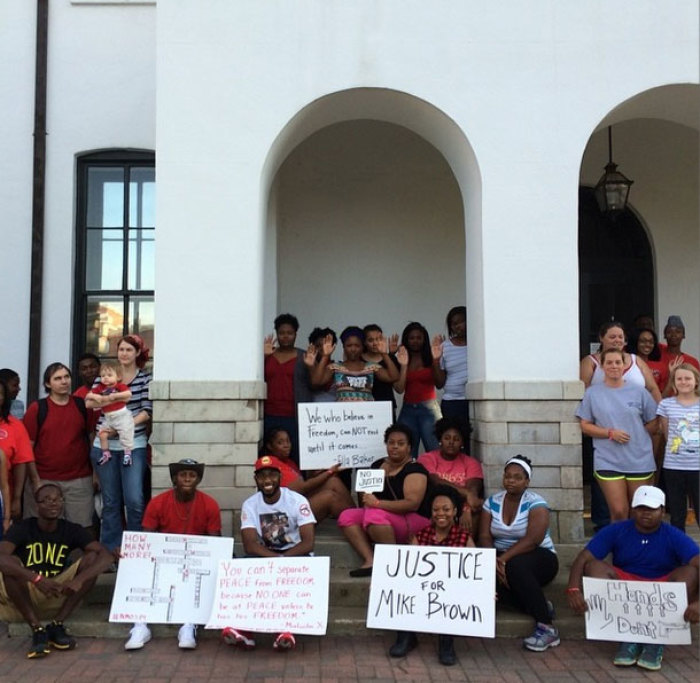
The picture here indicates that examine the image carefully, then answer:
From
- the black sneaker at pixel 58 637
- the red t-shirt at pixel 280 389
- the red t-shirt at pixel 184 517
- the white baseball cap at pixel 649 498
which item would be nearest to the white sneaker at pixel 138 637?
the black sneaker at pixel 58 637

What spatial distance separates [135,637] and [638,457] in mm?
3715

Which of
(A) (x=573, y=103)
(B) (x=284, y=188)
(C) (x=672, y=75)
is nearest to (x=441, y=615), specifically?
(A) (x=573, y=103)

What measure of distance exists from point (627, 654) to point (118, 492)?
3.76m

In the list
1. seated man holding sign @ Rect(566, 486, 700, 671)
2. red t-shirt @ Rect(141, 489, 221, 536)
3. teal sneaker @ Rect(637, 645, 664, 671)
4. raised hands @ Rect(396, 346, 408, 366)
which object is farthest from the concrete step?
raised hands @ Rect(396, 346, 408, 366)

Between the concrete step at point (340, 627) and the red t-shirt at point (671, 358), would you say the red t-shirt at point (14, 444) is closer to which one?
the concrete step at point (340, 627)

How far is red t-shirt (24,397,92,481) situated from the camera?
19.7 ft

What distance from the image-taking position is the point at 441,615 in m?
5.00

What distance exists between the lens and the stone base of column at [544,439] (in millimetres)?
6078

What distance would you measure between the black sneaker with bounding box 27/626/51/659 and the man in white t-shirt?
55.1 inches

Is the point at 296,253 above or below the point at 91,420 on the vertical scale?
above

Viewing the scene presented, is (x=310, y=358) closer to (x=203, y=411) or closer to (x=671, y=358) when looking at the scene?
(x=203, y=411)

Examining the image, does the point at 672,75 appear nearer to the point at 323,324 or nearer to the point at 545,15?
the point at 545,15

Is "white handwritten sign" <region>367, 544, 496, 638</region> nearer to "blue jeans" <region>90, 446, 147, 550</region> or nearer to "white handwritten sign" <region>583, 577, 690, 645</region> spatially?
"white handwritten sign" <region>583, 577, 690, 645</region>

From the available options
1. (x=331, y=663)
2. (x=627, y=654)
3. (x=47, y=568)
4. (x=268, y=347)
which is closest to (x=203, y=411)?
(x=268, y=347)
